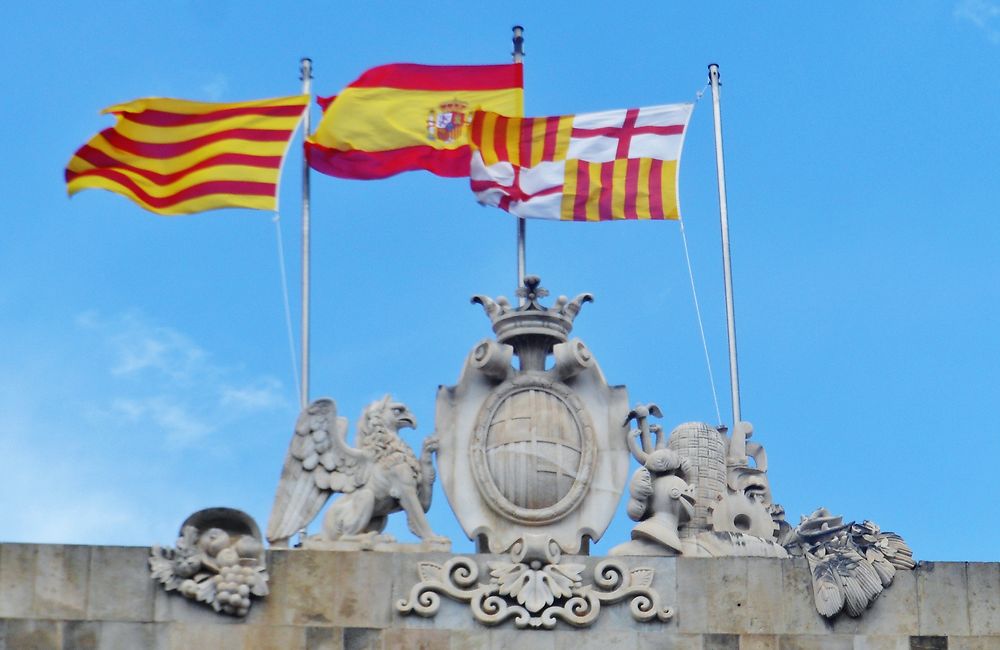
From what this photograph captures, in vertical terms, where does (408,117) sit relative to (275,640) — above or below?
above

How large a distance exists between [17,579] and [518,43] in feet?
36.2

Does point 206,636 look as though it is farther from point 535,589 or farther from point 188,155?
point 188,155

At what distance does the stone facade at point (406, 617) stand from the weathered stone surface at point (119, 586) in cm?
1

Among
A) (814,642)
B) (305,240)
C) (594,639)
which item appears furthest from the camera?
(305,240)

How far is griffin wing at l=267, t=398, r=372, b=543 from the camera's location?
30.0 metres

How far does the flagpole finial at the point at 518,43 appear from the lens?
35844mm

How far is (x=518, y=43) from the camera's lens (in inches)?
1415

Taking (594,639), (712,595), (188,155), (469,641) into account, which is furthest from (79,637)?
(188,155)

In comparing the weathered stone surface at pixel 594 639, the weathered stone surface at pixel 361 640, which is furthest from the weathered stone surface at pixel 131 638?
the weathered stone surface at pixel 594 639

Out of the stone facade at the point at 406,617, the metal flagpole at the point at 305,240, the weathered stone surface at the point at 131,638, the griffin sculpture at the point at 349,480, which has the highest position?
the metal flagpole at the point at 305,240

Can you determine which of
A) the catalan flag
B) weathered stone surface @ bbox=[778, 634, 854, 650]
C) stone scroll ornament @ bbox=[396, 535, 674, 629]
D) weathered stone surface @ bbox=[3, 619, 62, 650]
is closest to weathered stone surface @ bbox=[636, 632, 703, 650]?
stone scroll ornament @ bbox=[396, 535, 674, 629]

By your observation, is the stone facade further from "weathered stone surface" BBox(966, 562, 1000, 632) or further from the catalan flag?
the catalan flag

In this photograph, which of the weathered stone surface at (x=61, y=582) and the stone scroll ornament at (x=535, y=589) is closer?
the weathered stone surface at (x=61, y=582)

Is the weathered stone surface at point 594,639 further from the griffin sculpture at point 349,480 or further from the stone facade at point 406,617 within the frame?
the griffin sculpture at point 349,480
